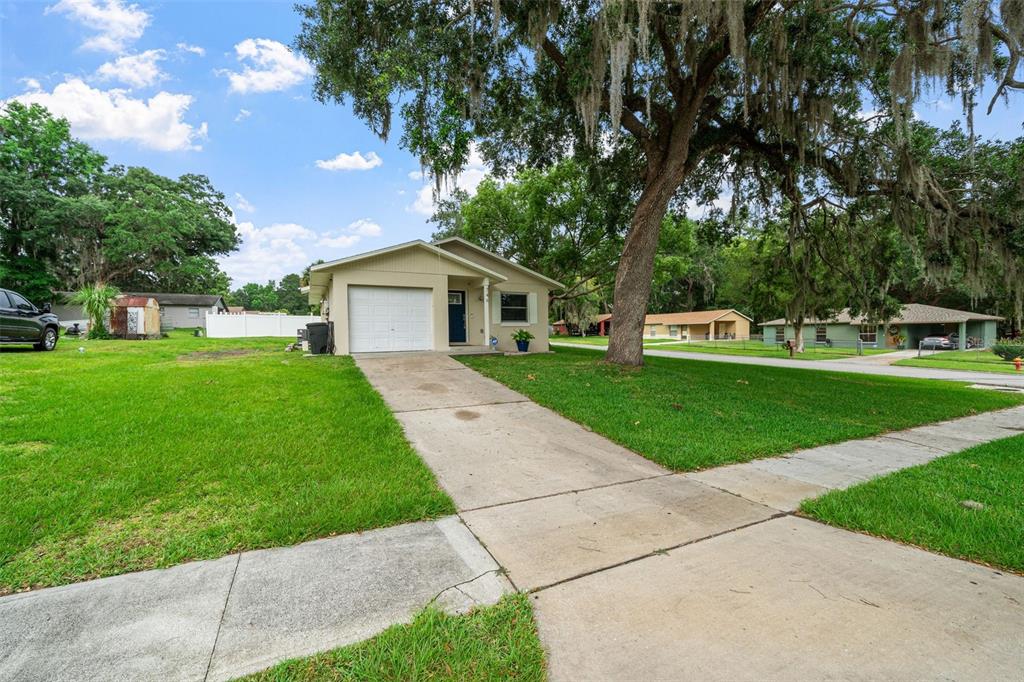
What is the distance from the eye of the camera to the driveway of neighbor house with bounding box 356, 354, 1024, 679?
5.93 ft

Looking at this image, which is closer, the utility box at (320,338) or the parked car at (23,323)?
the parked car at (23,323)

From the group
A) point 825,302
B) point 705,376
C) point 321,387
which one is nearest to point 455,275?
point 321,387

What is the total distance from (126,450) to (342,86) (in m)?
7.74

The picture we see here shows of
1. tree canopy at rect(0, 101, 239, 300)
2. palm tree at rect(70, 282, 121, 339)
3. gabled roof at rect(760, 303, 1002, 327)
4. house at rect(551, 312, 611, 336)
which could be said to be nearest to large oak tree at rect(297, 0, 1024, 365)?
palm tree at rect(70, 282, 121, 339)

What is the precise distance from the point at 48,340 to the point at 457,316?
11.3m

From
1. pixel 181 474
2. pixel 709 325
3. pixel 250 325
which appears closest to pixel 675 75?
pixel 181 474

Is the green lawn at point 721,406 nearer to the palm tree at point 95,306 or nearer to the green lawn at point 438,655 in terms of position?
the green lawn at point 438,655

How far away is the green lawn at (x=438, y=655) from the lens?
5.56 ft

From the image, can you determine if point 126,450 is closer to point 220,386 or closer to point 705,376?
point 220,386

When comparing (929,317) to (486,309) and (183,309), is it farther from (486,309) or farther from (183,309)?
(183,309)

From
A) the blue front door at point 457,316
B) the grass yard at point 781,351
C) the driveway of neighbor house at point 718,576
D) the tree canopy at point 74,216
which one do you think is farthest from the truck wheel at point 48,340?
the grass yard at point 781,351

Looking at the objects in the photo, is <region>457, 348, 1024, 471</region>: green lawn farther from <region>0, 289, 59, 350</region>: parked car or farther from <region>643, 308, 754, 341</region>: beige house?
<region>643, 308, 754, 341</region>: beige house

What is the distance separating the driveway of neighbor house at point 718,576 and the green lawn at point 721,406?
51 centimetres

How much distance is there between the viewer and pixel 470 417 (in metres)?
6.05
